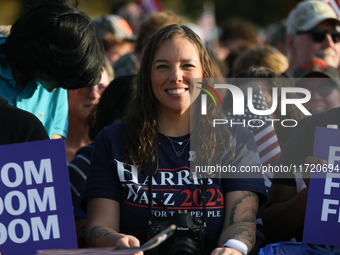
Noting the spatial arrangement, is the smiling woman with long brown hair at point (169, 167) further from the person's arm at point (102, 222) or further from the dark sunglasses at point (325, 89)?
the dark sunglasses at point (325, 89)

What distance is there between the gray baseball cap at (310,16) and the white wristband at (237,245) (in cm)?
277

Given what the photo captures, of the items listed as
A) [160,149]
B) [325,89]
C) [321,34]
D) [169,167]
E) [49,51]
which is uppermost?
[321,34]

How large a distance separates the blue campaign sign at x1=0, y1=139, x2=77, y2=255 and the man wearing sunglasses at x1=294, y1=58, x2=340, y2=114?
200 cm

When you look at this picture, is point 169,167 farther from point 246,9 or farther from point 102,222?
point 246,9

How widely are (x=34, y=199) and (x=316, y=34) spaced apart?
130 inches

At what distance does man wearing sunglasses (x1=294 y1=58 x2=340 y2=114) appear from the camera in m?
3.60

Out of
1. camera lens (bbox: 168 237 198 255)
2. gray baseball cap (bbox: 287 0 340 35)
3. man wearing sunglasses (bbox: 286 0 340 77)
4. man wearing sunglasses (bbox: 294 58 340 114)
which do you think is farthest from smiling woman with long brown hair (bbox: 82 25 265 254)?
gray baseball cap (bbox: 287 0 340 35)

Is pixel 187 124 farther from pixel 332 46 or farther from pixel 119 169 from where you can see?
pixel 332 46

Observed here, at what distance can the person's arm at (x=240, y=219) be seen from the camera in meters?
2.55

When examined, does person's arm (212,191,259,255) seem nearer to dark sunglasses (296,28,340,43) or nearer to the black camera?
the black camera

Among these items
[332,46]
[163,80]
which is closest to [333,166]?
[163,80]

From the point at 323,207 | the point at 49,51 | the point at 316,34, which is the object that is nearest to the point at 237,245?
the point at 323,207

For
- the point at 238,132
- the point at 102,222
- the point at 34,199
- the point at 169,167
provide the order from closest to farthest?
the point at 34,199, the point at 102,222, the point at 169,167, the point at 238,132

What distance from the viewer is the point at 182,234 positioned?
2.50m
